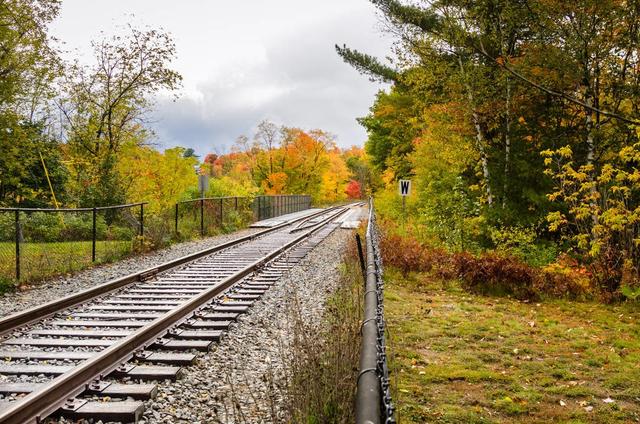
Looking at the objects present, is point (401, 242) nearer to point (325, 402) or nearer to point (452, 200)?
point (452, 200)

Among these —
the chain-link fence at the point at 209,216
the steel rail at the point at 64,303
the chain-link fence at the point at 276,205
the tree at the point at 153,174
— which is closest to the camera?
the steel rail at the point at 64,303

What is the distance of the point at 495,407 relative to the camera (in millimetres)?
5082

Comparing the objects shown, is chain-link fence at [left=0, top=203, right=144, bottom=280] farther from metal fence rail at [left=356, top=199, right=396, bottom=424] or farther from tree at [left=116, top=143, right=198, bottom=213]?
metal fence rail at [left=356, top=199, right=396, bottom=424]

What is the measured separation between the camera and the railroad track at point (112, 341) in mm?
4590

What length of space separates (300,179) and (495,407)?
66.5 meters

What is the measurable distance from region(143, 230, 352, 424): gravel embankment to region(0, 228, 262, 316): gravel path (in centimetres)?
387

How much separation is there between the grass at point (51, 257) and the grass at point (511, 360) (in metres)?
7.79

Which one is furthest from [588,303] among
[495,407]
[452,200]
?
[452,200]

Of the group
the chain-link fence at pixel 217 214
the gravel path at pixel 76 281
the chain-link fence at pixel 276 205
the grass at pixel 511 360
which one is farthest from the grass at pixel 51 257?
the chain-link fence at pixel 276 205

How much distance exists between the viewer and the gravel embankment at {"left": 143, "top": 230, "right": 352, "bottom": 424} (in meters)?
4.52

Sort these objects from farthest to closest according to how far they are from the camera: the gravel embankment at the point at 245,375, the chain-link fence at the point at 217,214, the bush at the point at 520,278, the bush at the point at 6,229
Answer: the chain-link fence at the point at 217,214
the bush at the point at 6,229
the bush at the point at 520,278
the gravel embankment at the point at 245,375

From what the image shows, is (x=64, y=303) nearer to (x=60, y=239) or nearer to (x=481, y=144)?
(x=60, y=239)

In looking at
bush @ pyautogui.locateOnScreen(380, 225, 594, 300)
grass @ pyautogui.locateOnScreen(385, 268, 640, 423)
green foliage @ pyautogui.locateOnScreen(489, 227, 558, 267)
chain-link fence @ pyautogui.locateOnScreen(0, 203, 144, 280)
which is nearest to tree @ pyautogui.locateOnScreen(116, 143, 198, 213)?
chain-link fence @ pyautogui.locateOnScreen(0, 203, 144, 280)

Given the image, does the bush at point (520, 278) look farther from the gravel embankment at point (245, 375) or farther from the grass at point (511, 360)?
the gravel embankment at point (245, 375)
